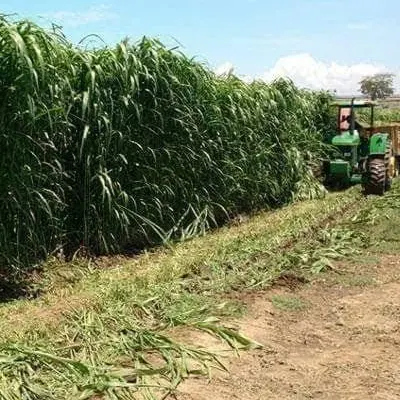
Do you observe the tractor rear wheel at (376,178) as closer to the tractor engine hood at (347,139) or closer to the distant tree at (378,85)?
the tractor engine hood at (347,139)

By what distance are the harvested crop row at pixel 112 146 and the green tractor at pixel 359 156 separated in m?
2.42

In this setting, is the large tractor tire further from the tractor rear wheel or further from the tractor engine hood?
the tractor engine hood

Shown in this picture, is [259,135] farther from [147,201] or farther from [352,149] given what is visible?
[147,201]

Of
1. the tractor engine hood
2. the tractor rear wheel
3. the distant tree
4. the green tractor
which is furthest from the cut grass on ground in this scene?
the distant tree

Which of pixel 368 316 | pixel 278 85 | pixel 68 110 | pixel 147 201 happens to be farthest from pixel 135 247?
pixel 278 85

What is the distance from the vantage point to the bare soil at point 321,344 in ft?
11.2

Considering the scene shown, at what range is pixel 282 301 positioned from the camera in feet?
16.4

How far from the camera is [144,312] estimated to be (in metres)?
4.46

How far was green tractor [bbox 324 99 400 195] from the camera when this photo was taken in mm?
10742

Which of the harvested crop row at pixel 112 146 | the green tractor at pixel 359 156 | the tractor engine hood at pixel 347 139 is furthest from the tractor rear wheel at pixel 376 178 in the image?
the harvested crop row at pixel 112 146

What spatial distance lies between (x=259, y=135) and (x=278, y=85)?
192 centimetres

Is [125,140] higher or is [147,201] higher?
[125,140]

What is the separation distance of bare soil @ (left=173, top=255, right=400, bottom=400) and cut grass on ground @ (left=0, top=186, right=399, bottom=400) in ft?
0.55

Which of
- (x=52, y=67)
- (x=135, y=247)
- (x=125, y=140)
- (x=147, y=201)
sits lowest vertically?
(x=135, y=247)
